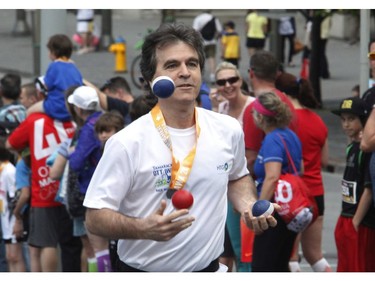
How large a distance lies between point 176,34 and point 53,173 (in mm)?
4068

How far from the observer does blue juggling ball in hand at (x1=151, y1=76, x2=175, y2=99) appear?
4.53m

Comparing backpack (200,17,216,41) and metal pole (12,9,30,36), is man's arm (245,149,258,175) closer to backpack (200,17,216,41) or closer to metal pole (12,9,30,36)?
backpack (200,17,216,41)

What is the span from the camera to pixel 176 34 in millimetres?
4742

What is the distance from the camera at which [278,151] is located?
311 inches

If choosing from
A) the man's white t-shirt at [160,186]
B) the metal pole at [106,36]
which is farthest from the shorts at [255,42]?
the man's white t-shirt at [160,186]

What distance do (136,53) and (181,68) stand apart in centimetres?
Result: 2324

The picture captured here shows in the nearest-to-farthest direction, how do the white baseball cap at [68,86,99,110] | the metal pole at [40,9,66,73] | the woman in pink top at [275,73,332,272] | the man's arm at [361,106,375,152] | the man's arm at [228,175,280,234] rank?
the man's arm at [228,175,280,234] → the man's arm at [361,106,375,152] → the white baseball cap at [68,86,99,110] → the woman in pink top at [275,73,332,272] → the metal pole at [40,9,66,73]

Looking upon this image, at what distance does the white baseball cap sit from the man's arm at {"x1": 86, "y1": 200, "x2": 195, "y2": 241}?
3.79 metres

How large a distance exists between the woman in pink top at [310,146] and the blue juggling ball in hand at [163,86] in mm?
3974

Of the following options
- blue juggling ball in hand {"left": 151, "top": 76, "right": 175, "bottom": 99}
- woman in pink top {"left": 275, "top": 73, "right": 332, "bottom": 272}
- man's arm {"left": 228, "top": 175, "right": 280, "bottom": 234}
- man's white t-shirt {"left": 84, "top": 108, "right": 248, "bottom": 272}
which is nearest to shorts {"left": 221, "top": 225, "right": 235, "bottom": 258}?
woman in pink top {"left": 275, "top": 73, "right": 332, "bottom": 272}

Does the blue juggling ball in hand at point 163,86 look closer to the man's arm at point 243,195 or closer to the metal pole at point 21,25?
the man's arm at point 243,195

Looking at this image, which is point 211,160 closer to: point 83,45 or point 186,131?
point 186,131
